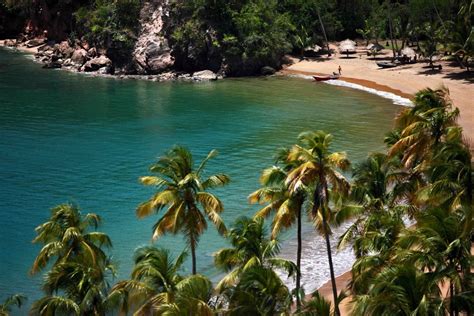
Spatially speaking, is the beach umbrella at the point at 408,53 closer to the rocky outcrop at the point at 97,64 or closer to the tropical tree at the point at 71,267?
the rocky outcrop at the point at 97,64

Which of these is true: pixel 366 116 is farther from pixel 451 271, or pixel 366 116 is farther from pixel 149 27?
pixel 451 271

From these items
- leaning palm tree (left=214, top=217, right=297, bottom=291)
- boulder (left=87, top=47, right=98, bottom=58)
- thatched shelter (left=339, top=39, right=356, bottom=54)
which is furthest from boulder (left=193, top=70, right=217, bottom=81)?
leaning palm tree (left=214, top=217, right=297, bottom=291)

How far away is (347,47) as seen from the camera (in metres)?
98.4

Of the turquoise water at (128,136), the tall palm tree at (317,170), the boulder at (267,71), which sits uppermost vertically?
the boulder at (267,71)

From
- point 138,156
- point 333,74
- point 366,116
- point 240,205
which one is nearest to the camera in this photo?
point 240,205

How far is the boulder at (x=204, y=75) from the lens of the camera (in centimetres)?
9175

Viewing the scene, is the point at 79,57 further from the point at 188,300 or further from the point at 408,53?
the point at 188,300

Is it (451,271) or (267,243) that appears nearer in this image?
(451,271)

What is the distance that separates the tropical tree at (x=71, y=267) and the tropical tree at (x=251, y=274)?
3.99 meters

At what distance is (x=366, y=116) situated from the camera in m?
69.1

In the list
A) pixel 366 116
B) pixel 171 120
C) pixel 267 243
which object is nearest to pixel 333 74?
pixel 366 116

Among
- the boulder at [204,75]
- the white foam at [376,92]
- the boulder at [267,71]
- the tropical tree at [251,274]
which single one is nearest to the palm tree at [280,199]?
the tropical tree at [251,274]

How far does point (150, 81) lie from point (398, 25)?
111 feet

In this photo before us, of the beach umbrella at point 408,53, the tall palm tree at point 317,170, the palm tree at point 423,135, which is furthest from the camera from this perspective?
the beach umbrella at point 408,53
